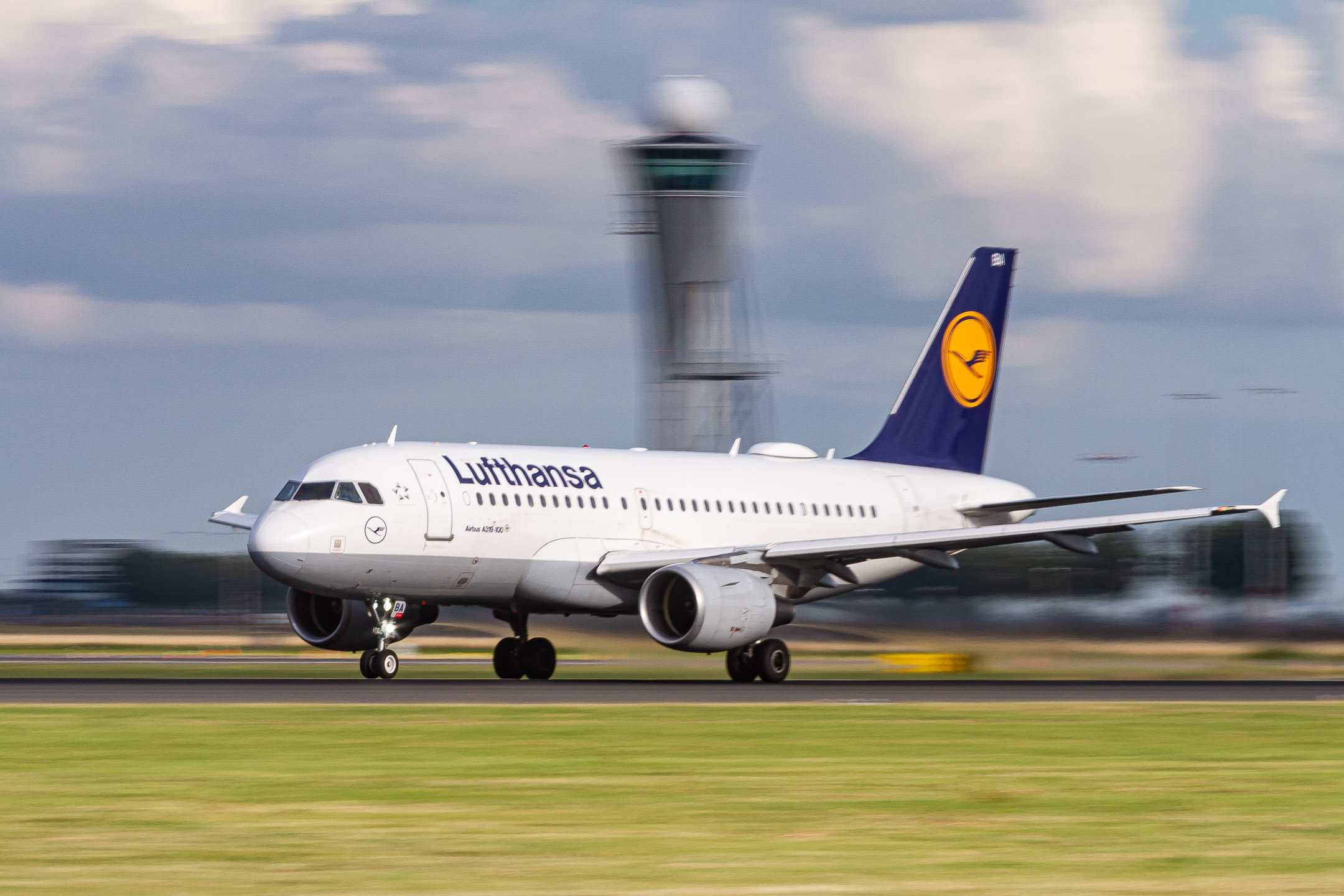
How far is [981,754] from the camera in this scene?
1853 centimetres

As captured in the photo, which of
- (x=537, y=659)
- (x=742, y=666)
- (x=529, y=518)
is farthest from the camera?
(x=537, y=659)

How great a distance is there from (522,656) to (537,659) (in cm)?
30

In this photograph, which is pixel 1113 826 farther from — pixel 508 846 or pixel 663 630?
pixel 663 630

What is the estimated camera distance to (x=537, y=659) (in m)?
36.5

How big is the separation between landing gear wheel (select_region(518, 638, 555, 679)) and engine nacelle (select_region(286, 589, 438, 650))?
1.96 meters

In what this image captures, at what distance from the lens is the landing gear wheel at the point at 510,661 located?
120 feet

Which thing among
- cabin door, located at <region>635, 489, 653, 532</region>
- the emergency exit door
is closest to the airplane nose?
the emergency exit door

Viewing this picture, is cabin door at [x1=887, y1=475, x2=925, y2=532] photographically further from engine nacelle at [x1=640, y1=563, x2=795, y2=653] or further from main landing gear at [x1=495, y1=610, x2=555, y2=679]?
main landing gear at [x1=495, y1=610, x2=555, y2=679]

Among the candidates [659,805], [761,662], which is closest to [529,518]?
[761,662]

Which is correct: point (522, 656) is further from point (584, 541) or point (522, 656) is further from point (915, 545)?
point (915, 545)

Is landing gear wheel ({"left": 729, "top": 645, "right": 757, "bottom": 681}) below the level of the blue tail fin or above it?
below

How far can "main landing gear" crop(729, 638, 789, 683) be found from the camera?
115 ft

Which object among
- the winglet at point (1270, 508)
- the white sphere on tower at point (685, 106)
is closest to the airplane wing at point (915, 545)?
the winglet at point (1270, 508)

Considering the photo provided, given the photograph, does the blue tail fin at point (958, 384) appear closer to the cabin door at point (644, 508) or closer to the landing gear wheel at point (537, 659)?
the cabin door at point (644, 508)
